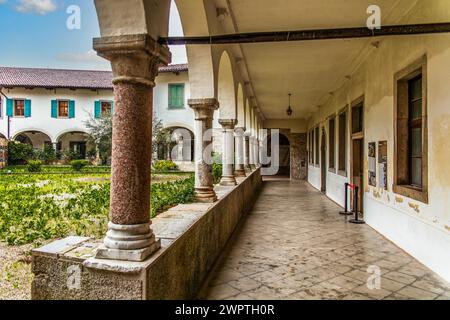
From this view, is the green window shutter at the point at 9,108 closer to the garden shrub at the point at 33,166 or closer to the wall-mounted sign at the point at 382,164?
the garden shrub at the point at 33,166

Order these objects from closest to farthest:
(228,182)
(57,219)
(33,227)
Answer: (33,227), (57,219), (228,182)

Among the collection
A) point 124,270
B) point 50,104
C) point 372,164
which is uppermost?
point 50,104

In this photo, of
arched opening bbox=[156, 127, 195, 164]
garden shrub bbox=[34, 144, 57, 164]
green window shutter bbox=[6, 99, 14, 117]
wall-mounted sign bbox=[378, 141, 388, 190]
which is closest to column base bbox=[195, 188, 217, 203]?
wall-mounted sign bbox=[378, 141, 388, 190]

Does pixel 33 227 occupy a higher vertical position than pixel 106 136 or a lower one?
lower

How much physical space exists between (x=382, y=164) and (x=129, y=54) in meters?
4.85

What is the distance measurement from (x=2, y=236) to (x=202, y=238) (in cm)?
313

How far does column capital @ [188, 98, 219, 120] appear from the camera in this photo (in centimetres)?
488

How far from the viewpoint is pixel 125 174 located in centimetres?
238

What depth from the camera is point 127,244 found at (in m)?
2.31

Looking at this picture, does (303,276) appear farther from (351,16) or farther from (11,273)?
(351,16)

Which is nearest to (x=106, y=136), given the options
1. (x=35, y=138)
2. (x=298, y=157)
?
(x=298, y=157)

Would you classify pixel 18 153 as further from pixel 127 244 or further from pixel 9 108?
pixel 127 244

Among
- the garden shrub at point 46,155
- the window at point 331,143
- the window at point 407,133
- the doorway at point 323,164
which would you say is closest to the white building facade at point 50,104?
the garden shrub at point 46,155
